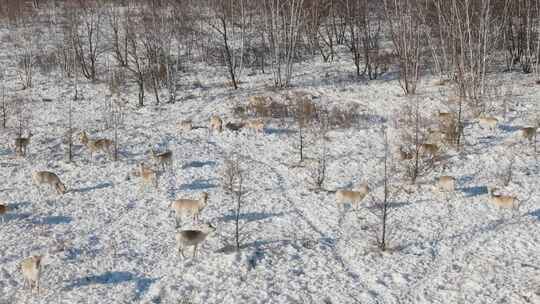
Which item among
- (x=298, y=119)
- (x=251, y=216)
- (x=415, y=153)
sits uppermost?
(x=298, y=119)

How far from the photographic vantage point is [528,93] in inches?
871

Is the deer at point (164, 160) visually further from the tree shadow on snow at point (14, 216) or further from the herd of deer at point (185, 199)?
the tree shadow on snow at point (14, 216)

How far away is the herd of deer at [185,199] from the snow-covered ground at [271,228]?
0.25 meters

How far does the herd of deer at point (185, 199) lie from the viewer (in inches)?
399

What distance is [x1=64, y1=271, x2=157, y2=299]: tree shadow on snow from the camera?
9356 mm

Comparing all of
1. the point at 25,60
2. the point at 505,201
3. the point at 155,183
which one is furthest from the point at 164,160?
the point at 25,60

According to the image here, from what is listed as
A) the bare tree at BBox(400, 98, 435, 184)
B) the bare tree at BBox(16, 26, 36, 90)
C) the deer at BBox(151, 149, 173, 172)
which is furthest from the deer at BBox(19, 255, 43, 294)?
the bare tree at BBox(16, 26, 36, 90)

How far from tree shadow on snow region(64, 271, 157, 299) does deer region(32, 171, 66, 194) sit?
15.1 ft

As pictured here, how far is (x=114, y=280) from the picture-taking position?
9.56 m

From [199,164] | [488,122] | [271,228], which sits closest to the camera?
[271,228]

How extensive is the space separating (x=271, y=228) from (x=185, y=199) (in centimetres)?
209

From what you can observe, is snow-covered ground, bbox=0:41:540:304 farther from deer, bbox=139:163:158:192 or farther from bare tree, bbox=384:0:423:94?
bare tree, bbox=384:0:423:94

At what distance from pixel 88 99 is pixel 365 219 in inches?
667

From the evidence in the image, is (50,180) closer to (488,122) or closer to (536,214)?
(536,214)
